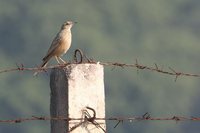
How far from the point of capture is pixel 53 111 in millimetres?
8094

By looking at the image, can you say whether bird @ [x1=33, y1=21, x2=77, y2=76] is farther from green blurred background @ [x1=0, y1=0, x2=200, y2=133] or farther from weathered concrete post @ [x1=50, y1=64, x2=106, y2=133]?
green blurred background @ [x1=0, y1=0, x2=200, y2=133]

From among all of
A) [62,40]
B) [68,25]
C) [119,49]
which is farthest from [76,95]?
[119,49]

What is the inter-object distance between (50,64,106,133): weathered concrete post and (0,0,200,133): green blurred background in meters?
112

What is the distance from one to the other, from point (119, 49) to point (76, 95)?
485ft

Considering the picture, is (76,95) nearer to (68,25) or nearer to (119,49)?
(68,25)

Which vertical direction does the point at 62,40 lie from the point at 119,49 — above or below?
below

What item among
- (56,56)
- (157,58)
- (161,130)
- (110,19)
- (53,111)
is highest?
(110,19)

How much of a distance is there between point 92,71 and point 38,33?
527 ft

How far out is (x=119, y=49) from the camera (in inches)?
6137

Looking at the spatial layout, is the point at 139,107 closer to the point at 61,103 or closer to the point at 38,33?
the point at 38,33

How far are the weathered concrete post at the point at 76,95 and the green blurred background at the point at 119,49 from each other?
11225 centimetres

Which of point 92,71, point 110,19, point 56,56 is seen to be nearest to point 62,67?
point 92,71

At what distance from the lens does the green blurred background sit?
139 m

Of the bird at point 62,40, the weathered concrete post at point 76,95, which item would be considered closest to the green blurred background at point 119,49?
the bird at point 62,40
